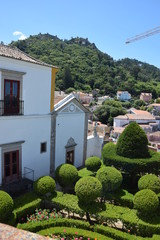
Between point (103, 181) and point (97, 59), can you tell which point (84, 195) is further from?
point (97, 59)

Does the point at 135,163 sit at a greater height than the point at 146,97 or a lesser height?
lesser

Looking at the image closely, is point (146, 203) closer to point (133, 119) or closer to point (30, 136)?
point (30, 136)

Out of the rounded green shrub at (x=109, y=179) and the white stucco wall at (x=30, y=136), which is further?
the rounded green shrub at (x=109, y=179)

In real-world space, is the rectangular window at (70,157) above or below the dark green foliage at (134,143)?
below

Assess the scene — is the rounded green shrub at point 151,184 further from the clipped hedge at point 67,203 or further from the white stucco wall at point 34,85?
the white stucco wall at point 34,85

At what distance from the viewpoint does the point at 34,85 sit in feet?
42.1

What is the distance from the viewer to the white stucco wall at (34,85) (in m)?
11.7

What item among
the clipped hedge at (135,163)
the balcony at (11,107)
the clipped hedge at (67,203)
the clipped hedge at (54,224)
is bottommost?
the clipped hedge at (54,224)

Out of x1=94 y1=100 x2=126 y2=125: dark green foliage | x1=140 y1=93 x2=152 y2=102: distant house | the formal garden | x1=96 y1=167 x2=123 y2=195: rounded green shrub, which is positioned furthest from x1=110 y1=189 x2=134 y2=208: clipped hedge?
x1=140 y1=93 x2=152 y2=102: distant house

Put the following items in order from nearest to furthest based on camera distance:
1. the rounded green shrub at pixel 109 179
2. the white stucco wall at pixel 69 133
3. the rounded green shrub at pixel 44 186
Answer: the rounded green shrub at pixel 44 186 < the rounded green shrub at pixel 109 179 < the white stucco wall at pixel 69 133

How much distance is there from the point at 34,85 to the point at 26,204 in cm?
674

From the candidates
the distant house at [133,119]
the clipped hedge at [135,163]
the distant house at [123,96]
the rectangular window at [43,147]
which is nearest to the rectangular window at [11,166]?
the rectangular window at [43,147]

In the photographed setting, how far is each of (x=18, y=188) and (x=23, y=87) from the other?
5.72 metres

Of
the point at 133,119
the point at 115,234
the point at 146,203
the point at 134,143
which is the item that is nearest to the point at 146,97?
the point at 133,119
